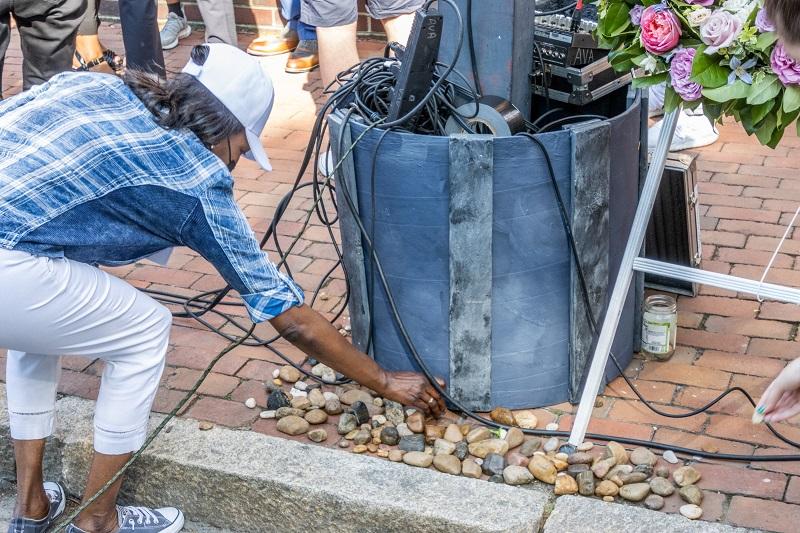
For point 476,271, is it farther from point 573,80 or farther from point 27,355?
point 27,355

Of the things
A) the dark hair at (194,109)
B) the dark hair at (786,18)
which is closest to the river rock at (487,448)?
the dark hair at (194,109)

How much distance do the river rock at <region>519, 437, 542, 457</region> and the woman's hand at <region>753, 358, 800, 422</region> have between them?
1.15 m

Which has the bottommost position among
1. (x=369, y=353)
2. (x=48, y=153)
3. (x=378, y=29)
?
(x=378, y=29)

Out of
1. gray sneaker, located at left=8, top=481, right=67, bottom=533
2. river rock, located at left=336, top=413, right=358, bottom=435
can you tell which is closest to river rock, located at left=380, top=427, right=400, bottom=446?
river rock, located at left=336, top=413, right=358, bottom=435

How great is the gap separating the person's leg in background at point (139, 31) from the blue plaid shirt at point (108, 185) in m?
3.27

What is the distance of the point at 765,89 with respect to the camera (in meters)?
2.74

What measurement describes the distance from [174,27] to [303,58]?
4.11 ft

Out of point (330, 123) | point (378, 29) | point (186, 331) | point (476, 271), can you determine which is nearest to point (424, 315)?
point (476, 271)

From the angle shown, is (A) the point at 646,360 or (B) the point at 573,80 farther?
(A) the point at 646,360

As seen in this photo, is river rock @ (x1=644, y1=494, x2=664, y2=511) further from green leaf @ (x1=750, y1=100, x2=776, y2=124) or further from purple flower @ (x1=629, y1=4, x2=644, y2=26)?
purple flower @ (x1=629, y1=4, x2=644, y2=26)

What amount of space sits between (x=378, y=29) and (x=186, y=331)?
3.72 m

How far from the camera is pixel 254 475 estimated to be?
124 inches

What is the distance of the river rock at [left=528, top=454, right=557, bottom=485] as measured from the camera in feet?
10.5

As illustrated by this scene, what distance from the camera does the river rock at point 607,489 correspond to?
10.2 feet
